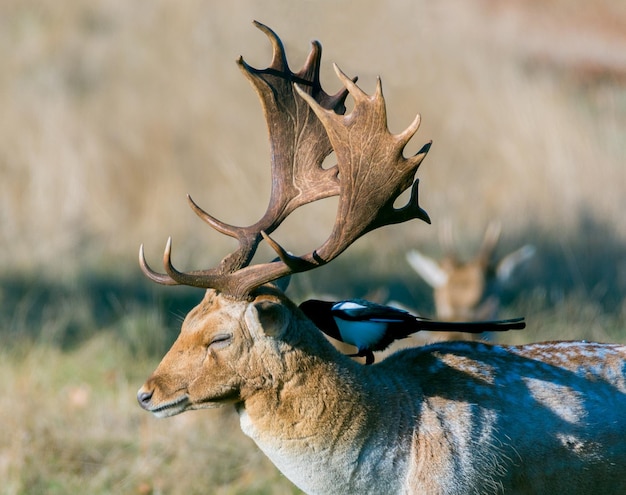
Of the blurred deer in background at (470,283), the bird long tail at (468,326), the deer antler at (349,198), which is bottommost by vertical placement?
the blurred deer in background at (470,283)

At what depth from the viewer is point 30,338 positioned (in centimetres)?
873

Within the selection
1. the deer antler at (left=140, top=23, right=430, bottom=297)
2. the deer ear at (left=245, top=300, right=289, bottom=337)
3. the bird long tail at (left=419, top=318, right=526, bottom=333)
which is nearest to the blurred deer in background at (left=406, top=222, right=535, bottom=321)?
the bird long tail at (left=419, top=318, right=526, bottom=333)

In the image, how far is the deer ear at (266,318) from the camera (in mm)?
4074

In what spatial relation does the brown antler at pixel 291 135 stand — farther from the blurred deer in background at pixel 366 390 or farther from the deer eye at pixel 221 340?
the deer eye at pixel 221 340

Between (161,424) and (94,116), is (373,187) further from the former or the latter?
(94,116)

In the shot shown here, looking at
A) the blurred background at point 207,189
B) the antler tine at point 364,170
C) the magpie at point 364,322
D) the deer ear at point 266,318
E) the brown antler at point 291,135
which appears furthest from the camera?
the blurred background at point 207,189

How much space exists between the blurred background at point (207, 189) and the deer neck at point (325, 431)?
2.07m

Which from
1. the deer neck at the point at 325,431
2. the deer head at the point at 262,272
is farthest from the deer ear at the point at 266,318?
the deer neck at the point at 325,431

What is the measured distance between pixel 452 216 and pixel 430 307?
220 centimetres

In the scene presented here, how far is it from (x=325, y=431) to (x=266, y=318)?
50 cm

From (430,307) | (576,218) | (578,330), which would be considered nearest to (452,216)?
(576,218)

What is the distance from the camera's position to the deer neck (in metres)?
4.19

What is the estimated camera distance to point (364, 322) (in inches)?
176

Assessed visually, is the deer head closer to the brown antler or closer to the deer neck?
the deer neck
